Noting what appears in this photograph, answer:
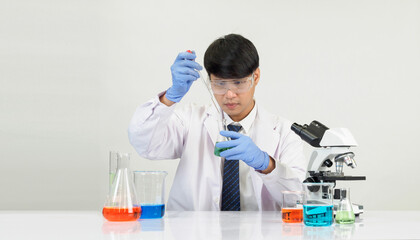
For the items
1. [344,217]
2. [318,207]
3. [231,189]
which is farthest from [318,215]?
[231,189]

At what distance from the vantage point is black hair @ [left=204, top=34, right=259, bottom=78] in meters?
2.55

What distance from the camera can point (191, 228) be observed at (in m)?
1.58

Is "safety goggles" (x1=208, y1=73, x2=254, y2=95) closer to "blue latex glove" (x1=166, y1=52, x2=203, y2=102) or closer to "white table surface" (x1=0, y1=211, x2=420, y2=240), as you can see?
"blue latex glove" (x1=166, y1=52, x2=203, y2=102)

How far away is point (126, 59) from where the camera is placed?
12.3 feet

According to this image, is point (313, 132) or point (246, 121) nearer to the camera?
point (313, 132)

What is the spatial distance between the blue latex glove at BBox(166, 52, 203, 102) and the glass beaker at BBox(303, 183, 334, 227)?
39.3 inches

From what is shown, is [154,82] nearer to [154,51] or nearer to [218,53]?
[154,51]

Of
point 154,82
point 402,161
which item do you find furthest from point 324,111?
point 154,82

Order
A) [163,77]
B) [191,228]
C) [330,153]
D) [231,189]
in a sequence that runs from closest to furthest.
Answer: [191,228], [330,153], [231,189], [163,77]

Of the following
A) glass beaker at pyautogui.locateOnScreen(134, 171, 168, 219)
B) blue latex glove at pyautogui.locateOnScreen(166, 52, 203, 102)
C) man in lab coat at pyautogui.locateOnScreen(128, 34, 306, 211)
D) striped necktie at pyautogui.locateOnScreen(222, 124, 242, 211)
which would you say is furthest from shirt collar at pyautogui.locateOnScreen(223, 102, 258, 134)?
glass beaker at pyautogui.locateOnScreen(134, 171, 168, 219)

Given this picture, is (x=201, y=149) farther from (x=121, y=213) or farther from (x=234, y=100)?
(x=121, y=213)

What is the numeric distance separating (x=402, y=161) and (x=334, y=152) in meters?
2.30

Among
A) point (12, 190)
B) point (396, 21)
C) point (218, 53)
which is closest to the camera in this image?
point (218, 53)

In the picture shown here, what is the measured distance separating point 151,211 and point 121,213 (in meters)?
0.18
